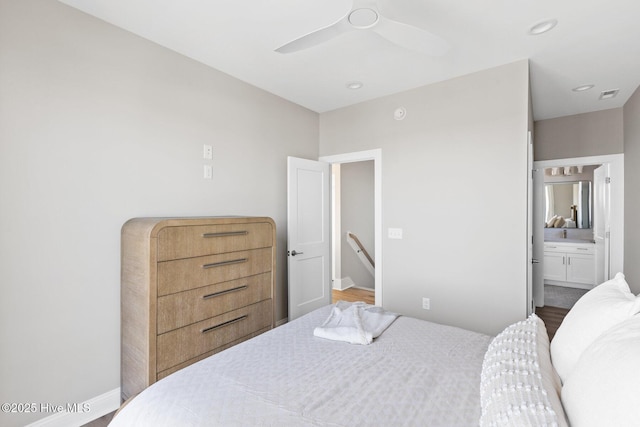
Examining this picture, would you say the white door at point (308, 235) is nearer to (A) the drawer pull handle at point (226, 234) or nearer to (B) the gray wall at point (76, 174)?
(A) the drawer pull handle at point (226, 234)

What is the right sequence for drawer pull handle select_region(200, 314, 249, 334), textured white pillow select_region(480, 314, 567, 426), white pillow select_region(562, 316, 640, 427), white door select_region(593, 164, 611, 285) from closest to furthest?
white pillow select_region(562, 316, 640, 427) < textured white pillow select_region(480, 314, 567, 426) < drawer pull handle select_region(200, 314, 249, 334) < white door select_region(593, 164, 611, 285)

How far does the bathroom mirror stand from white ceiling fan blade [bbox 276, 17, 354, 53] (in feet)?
19.4

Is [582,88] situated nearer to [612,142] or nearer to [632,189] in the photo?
[612,142]

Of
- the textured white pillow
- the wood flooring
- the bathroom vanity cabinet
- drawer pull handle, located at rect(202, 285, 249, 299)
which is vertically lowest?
the wood flooring

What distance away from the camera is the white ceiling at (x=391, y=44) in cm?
195

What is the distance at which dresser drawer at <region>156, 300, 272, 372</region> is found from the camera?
196 cm

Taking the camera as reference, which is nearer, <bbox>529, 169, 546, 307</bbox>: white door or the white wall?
the white wall

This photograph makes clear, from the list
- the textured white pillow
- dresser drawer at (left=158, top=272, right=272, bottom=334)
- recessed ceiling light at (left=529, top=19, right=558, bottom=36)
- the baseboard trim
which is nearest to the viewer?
the textured white pillow

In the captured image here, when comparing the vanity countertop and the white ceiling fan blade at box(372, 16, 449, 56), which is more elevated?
the white ceiling fan blade at box(372, 16, 449, 56)

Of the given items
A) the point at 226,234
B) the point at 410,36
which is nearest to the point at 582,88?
the point at 410,36

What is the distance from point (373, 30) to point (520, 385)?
178 centimetres

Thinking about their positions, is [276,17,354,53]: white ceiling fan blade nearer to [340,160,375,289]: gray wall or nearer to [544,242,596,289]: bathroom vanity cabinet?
[340,160,375,289]: gray wall

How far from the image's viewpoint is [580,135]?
4008 mm

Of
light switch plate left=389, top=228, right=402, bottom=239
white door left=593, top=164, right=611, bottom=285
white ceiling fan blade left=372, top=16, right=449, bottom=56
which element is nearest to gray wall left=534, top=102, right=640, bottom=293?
white door left=593, top=164, right=611, bottom=285
